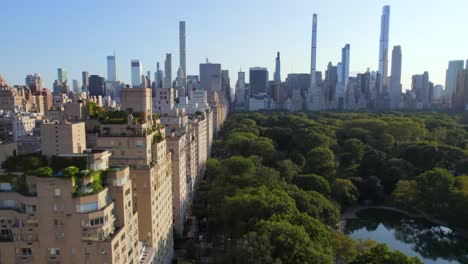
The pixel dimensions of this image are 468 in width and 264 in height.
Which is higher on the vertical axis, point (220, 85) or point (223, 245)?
point (220, 85)

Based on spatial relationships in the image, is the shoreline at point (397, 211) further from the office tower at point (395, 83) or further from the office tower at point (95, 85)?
the office tower at point (395, 83)

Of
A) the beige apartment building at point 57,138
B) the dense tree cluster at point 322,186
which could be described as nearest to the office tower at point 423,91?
the dense tree cluster at point 322,186

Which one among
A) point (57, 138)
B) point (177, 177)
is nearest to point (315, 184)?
point (177, 177)

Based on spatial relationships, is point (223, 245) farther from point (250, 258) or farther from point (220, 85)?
point (220, 85)

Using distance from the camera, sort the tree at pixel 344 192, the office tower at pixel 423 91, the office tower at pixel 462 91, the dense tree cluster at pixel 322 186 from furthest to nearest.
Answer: the office tower at pixel 423 91 < the office tower at pixel 462 91 < the tree at pixel 344 192 < the dense tree cluster at pixel 322 186

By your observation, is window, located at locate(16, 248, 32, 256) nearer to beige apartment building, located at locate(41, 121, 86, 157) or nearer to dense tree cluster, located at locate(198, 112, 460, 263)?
beige apartment building, located at locate(41, 121, 86, 157)

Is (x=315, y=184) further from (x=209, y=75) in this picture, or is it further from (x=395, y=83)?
(x=395, y=83)

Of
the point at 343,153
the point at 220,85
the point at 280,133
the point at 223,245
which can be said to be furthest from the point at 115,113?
the point at 220,85
